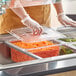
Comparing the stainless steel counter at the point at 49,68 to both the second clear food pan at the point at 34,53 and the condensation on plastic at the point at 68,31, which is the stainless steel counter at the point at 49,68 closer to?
the second clear food pan at the point at 34,53

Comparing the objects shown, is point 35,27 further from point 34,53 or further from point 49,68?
point 49,68

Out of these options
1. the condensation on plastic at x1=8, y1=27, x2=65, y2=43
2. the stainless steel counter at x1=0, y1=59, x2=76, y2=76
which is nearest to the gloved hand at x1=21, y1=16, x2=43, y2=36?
the condensation on plastic at x1=8, y1=27, x2=65, y2=43

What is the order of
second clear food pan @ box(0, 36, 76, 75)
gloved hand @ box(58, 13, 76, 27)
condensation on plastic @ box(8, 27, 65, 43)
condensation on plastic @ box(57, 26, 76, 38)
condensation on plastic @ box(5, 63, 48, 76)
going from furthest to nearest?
gloved hand @ box(58, 13, 76, 27) → condensation on plastic @ box(57, 26, 76, 38) → condensation on plastic @ box(8, 27, 65, 43) → second clear food pan @ box(0, 36, 76, 75) → condensation on plastic @ box(5, 63, 48, 76)

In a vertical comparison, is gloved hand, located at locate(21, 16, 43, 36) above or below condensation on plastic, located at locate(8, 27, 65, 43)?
above

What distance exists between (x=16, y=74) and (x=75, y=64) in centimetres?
31

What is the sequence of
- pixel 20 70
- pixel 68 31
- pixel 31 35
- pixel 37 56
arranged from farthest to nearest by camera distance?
pixel 68 31 < pixel 31 35 < pixel 37 56 < pixel 20 70

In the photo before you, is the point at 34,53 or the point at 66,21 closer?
the point at 34,53

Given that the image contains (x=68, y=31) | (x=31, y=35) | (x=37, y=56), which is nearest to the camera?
(x=37, y=56)

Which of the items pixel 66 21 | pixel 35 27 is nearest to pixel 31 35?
pixel 35 27

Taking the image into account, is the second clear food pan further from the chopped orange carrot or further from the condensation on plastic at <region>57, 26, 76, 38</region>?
the condensation on plastic at <region>57, 26, 76, 38</region>

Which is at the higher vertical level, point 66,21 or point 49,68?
point 66,21

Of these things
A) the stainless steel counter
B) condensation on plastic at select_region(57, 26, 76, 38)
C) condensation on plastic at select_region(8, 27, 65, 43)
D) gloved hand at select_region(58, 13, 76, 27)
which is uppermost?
gloved hand at select_region(58, 13, 76, 27)

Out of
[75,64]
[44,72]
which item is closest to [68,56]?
[75,64]

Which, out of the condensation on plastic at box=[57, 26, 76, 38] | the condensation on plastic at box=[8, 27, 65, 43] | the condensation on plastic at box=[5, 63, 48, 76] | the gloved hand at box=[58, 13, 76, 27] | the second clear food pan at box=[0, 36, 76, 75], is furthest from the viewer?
the gloved hand at box=[58, 13, 76, 27]
